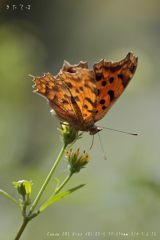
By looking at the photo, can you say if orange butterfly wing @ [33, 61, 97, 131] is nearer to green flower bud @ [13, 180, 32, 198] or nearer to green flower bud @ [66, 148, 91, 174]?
green flower bud @ [66, 148, 91, 174]

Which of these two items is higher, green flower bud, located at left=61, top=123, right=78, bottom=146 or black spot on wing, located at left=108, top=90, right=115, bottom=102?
black spot on wing, located at left=108, top=90, right=115, bottom=102

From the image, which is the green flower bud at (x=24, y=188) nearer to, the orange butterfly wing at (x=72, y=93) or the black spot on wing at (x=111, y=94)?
the orange butterfly wing at (x=72, y=93)

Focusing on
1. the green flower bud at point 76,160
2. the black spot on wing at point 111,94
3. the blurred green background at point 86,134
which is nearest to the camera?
the green flower bud at point 76,160

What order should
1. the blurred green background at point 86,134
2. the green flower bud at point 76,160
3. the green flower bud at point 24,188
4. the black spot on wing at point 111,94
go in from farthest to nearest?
the blurred green background at point 86,134 < the black spot on wing at point 111,94 < the green flower bud at point 76,160 < the green flower bud at point 24,188

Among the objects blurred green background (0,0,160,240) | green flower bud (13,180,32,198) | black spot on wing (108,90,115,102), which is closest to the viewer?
green flower bud (13,180,32,198)

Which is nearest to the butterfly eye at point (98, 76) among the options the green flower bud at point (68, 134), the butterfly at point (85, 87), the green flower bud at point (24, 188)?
the butterfly at point (85, 87)

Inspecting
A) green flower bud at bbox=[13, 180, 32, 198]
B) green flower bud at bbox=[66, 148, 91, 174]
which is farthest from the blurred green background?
green flower bud at bbox=[13, 180, 32, 198]

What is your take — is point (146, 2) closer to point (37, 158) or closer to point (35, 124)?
point (35, 124)

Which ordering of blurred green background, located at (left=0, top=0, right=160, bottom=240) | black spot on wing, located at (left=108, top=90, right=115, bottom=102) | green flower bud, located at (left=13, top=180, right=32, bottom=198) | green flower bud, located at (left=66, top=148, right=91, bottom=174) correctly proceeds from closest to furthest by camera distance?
green flower bud, located at (left=13, top=180, right=32, bottom=198) → green flower bud, located at (left=66, top=148, right=91, bottom=174) → black spot on wing, located at (left=108, top=90, right=115, bottom=102) → blurred green background, located at (left=0, top=0, right=160, bottom=240)
